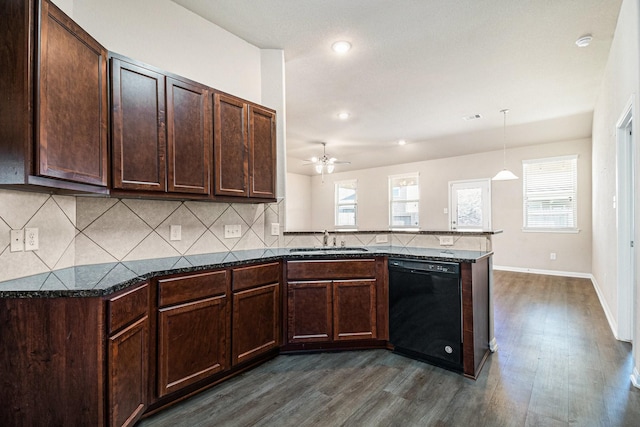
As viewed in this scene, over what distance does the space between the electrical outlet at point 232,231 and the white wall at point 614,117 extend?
3.06 m

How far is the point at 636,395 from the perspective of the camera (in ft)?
6.64

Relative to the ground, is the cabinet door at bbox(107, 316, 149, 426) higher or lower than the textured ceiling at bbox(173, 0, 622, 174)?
lower

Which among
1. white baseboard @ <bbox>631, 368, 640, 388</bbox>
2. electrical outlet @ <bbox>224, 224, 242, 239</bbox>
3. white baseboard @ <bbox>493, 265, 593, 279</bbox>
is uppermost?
electrical outlet @ <bbox>224, 224, 242, 239</bbox>

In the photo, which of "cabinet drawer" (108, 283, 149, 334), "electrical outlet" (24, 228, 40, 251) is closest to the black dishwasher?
"cabinet drawer" (108, 283, 149, 334)

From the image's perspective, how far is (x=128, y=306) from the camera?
160cm

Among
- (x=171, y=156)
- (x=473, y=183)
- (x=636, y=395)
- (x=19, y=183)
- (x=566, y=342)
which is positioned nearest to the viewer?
(x=19, y=183)

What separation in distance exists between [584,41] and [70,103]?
416 centimetres

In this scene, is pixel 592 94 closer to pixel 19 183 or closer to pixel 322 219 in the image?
pixel 19 183

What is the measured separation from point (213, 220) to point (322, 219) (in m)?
7.64

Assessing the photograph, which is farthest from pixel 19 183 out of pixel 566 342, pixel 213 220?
pixel 566 342

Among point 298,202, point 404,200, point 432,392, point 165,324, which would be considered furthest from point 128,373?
point 298,202

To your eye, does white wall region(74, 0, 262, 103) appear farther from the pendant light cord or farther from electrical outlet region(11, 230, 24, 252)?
the pendant light cord

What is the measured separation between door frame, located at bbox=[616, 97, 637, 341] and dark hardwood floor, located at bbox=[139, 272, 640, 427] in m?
0.24

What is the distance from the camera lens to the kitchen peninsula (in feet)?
4.58
